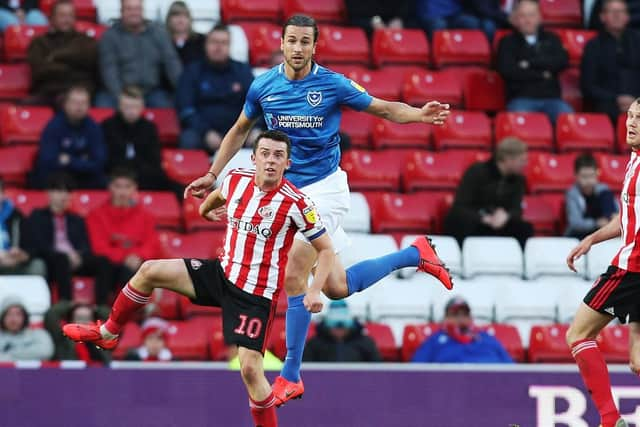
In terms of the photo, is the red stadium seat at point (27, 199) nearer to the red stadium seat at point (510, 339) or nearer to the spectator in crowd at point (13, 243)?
the spectator in crowd at point (13, 243)

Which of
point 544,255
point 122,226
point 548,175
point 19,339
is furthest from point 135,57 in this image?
point 544,255

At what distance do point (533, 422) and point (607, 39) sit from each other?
18.3ft

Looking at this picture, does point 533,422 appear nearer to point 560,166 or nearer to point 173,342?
point 173,342

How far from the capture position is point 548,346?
12.1 metres

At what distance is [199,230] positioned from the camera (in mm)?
12812

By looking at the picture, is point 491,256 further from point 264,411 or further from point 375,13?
point 264,411

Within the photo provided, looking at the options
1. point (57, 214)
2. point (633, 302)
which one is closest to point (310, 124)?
point (633, 302)

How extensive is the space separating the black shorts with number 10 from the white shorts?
1.79 ft

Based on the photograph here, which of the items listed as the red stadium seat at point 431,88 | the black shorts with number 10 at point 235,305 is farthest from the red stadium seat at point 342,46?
the black shorts with number 10 at point 235,305

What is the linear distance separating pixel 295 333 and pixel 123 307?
3.28 ft

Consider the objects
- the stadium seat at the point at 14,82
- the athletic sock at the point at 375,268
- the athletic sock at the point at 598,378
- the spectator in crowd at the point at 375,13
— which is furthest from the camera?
the spectator in crowd at the point at 375,13

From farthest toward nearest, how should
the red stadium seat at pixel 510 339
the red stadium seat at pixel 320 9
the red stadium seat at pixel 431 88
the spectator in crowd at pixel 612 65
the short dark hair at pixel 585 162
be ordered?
Answer: the red stadium seat at pixel 320 9 < the spectator in crowd at pixel 612 65 < the red stadium seat at pixel 431 88 < the short dark hair at pixel 585 162 < the red stadium seat at pixel 510 339

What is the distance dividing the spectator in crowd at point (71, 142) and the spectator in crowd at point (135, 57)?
2.48 ft

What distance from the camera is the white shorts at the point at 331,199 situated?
9070mm
